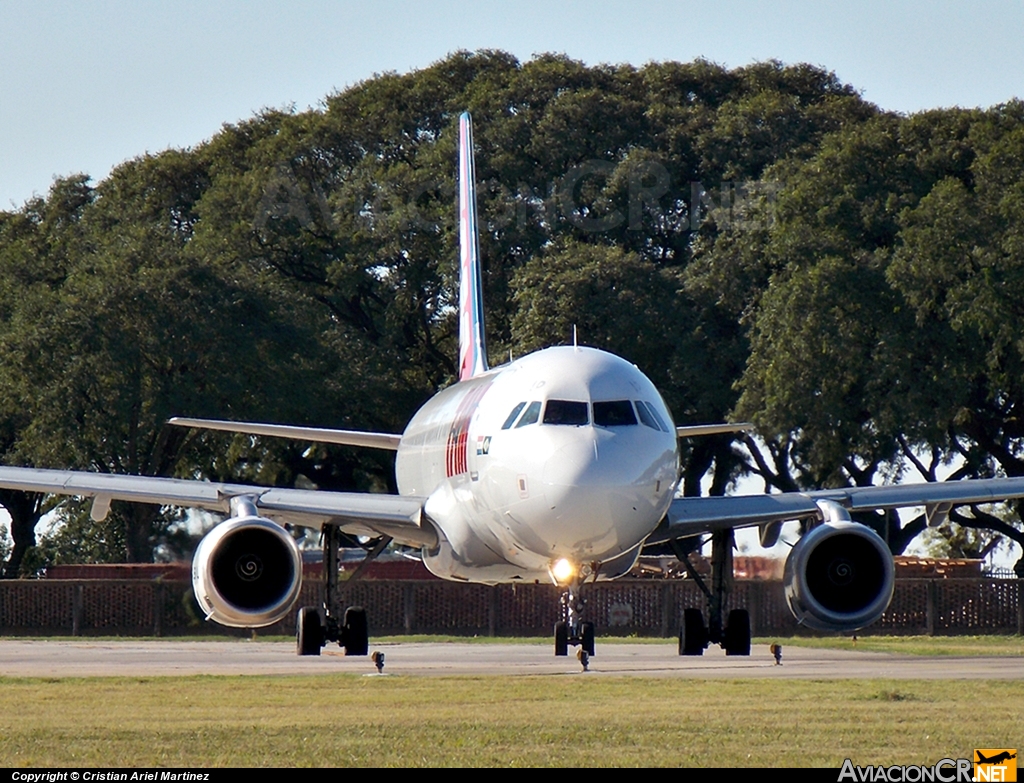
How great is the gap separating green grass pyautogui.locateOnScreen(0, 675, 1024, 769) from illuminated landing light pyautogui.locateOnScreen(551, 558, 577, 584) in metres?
1.45

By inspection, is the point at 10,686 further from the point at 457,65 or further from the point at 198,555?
the point at 457,65

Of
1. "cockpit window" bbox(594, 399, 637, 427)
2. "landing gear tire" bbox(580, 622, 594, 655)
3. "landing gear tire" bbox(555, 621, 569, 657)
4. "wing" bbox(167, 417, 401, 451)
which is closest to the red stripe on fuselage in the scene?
"landing gear tire" bbox(555, 621, 569, 657)

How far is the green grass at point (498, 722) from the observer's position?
15445mm

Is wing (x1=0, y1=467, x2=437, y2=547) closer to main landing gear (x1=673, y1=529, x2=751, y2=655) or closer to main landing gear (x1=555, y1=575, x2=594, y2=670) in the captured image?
main landing gear (x1=555, y1=575, x2=594, y2=670)

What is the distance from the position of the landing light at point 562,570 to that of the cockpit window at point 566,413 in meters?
1.91

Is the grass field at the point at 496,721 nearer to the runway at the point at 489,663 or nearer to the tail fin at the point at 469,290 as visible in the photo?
the runway at the point at 489,663

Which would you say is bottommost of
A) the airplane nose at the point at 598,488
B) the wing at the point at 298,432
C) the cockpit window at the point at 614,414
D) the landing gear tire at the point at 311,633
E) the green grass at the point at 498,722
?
Result: the green grass at the point at 498,722

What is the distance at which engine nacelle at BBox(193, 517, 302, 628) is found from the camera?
25547mm

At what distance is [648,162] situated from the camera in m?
62.2

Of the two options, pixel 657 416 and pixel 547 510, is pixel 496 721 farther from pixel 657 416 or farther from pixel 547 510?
pixel 657 416

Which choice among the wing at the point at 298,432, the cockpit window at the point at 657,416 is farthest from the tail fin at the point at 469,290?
the cockpit window at the point at 657,416

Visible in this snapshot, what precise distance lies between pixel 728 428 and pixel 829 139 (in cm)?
2894

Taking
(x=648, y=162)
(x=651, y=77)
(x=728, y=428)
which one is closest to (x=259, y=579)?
(x=728, y=428)

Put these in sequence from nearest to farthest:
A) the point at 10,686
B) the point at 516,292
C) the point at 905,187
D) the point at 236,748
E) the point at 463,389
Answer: the point at 236,748 < the point at 10,686 < the point at 463,389 < the point at 905,187 < the point at 516,292
